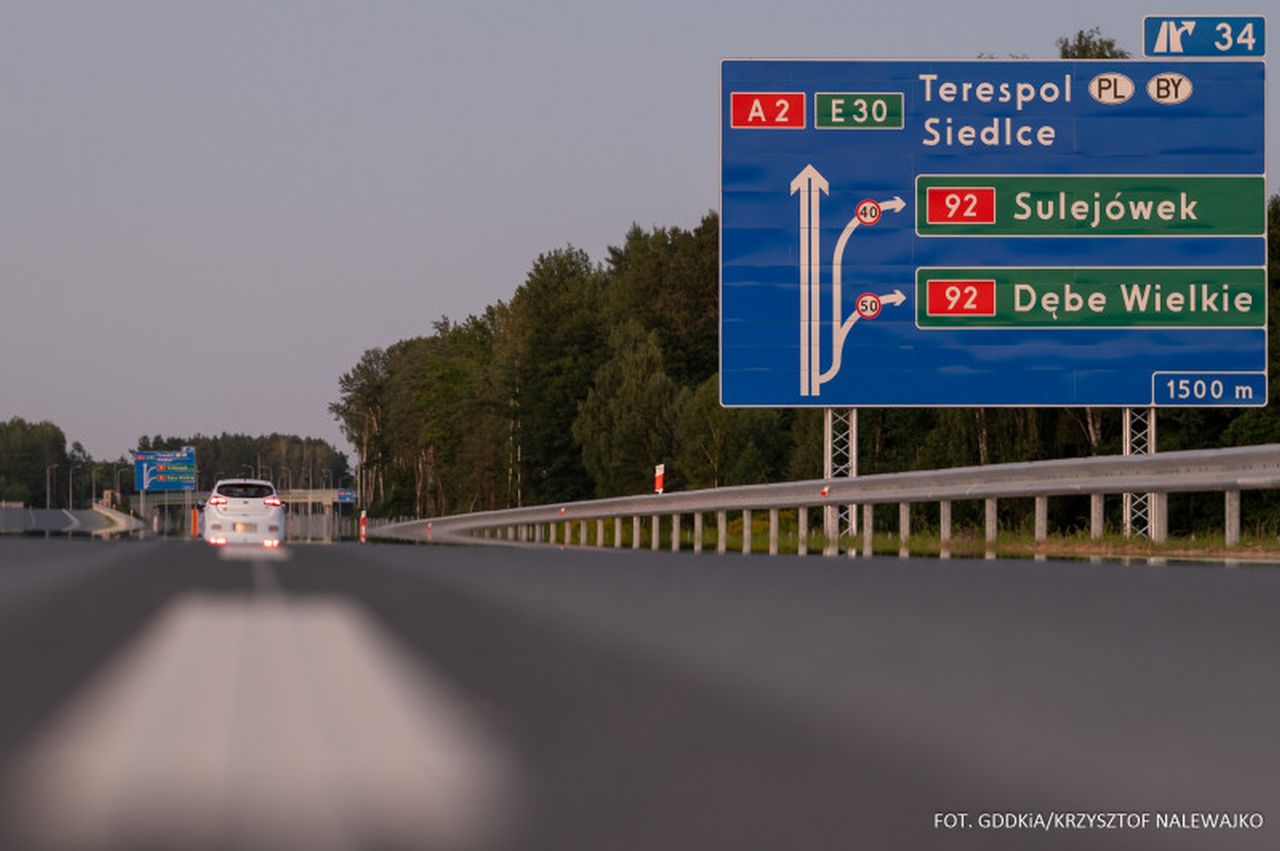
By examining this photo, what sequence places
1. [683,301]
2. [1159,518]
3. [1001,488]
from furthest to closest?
[683,301], [1001,488], [1159,518]

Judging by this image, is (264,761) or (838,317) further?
(838,317)

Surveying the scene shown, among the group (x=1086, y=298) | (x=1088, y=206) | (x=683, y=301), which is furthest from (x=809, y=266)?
(x=683, y=301)

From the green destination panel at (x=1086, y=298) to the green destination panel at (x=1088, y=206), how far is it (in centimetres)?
65

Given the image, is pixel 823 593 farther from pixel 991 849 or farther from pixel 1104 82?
pixel 1104 82

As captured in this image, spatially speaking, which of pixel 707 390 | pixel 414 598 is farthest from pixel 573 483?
pixel 414 598

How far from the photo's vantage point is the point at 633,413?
343 feet

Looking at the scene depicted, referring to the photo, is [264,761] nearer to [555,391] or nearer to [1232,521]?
[1232,521]

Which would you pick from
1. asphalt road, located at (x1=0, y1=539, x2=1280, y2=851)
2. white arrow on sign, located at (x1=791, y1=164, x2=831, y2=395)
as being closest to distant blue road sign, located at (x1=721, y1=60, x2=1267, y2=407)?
white arrow on sign, located at (x1=791, y1=164, x2=831, y2=395)

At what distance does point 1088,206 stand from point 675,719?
81.1 feet

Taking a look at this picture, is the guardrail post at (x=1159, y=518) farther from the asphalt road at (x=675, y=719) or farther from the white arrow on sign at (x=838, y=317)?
the white arrow on sign at (x=838, y=317)

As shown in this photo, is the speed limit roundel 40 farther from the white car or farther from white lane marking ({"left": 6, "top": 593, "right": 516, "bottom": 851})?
white lane marking ({"left": 6, "top": 593, "right": 516, "bottom": 851})

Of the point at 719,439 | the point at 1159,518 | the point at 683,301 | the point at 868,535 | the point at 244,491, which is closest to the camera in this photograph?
the point at 1159,518

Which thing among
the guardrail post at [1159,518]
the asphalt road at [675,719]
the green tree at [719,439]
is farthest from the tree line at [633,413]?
the asphalt road at [675,719]

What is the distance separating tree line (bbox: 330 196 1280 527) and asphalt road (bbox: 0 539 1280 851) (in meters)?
45.6
